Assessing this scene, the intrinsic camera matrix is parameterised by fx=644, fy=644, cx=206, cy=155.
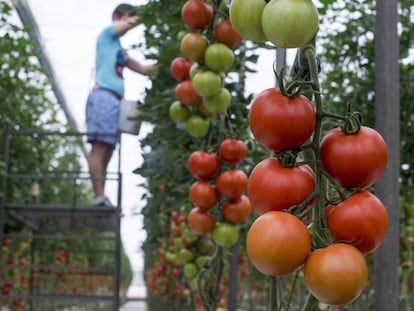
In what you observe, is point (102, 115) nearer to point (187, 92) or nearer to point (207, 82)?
point (187, 92)

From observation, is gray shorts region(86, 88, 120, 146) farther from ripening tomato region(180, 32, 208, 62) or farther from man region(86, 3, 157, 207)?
ripening tomato region(180, 32, 208, 62)

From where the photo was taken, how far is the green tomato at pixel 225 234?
1.57 meters

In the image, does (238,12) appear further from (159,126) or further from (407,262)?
(407,262)

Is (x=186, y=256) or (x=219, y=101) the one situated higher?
(x=219, y=101)

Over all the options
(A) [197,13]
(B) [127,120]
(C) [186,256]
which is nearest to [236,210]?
(A) [197,13]

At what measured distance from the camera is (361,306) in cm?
335

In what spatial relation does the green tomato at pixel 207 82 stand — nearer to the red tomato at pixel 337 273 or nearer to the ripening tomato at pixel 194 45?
the ripening tomato at pixel 194 45

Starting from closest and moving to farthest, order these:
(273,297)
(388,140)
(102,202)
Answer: (273,297), (388,140), (102,202)

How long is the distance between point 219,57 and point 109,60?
1.96 m

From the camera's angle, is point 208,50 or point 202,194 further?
point 202,194

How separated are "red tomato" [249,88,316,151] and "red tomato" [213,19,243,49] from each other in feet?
2.62

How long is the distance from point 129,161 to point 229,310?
1050cm

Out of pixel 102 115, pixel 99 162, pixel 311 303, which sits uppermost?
pixel 102 115

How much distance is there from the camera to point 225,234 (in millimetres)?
1571
